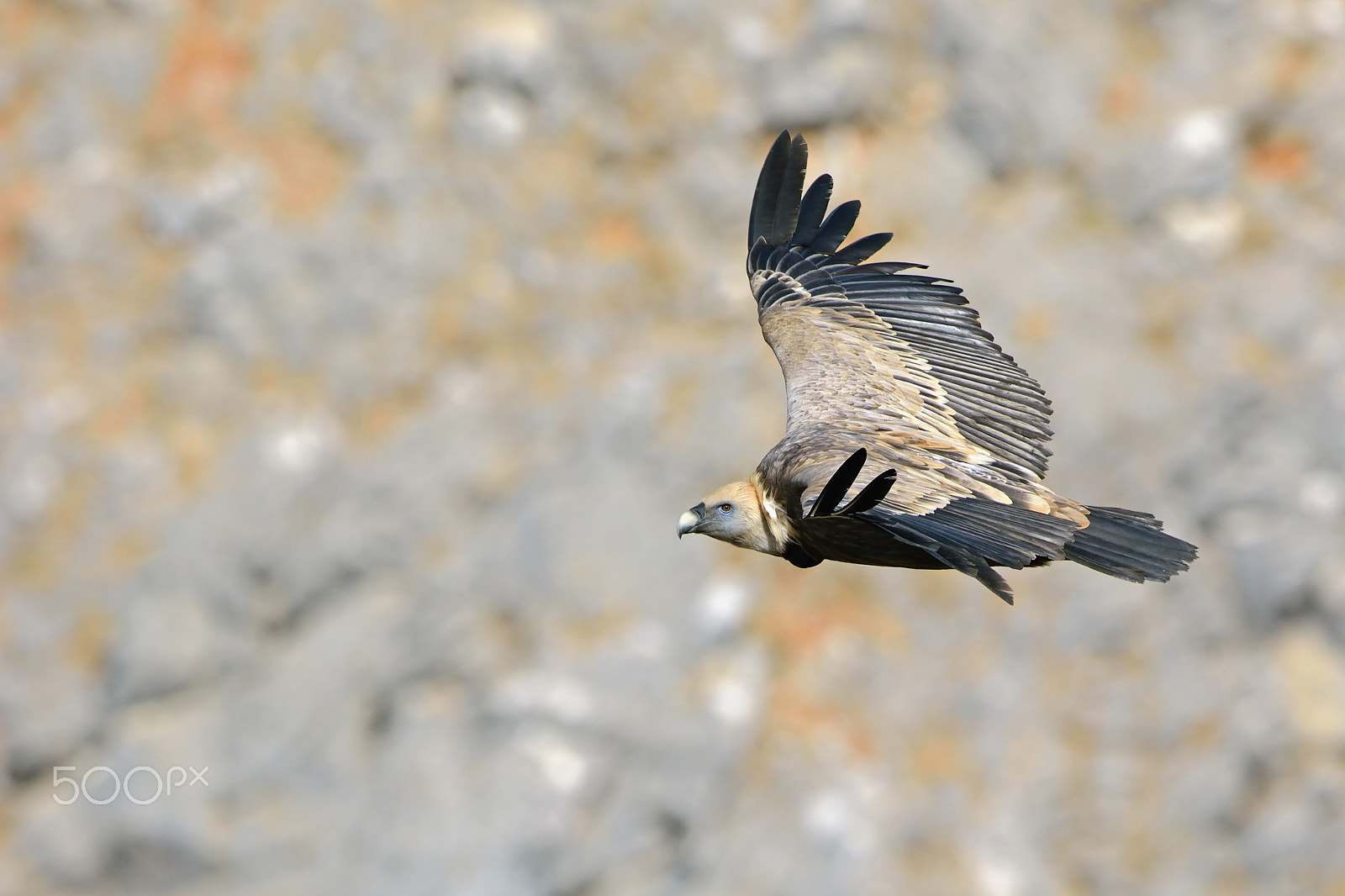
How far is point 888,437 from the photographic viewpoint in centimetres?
774

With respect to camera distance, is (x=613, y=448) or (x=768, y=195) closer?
(x=768, y=195)

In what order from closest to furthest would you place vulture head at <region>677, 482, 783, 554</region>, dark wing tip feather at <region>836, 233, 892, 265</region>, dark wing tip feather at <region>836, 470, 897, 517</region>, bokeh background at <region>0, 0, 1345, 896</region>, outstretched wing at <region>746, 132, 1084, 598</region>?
1. dark wing tip feather at <region>836, 470, 897, 517</region>
2. outstretched wing at <region>746, 132, 1084, 598</region>
3. vulture head at <region>677, 482, 783, 554</region>
4. dark wing tip feather at <region>836, 233, 892, 265</region>
5. bokeh background at <region>0, 0, 1345, 896</region>

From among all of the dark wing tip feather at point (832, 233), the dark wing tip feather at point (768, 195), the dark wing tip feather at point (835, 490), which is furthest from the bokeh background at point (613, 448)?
the dark wing tip feather at point (835, 490)

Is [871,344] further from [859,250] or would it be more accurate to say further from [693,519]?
[693,519]

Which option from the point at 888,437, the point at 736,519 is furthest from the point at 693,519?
Result: the point at 888,437

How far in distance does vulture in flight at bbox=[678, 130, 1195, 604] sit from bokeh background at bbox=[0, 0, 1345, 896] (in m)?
5.03

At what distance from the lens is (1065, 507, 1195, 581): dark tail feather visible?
6.84m

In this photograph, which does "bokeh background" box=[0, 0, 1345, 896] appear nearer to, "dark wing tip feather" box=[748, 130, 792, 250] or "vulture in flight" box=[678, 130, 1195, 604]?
"dark wing tip feather" box=[748, 130, 792, 250]

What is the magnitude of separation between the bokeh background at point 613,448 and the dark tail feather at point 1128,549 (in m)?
6.48

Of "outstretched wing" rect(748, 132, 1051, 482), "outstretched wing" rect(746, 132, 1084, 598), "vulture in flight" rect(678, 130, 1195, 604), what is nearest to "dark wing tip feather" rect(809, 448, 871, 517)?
"vulture in flight" rect(678, 130, 1195, 604)

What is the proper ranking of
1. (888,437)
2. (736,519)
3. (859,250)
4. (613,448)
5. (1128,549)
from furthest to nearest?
(613,448) < (859,250) < (888,437) < (736,519) < (1128,549)

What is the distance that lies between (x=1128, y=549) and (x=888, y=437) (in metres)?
1.21

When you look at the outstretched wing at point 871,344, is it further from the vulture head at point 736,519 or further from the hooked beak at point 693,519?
the hooked beak at point 693,519

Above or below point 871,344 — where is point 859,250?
above
